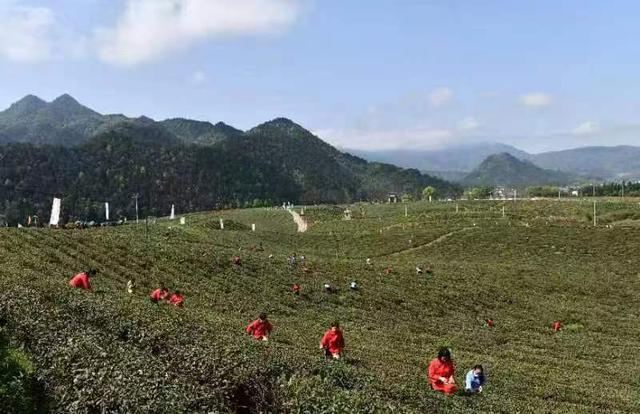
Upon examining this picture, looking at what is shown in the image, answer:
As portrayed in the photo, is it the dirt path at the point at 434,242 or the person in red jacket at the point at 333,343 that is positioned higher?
the person in red jacket at the point at 333,343

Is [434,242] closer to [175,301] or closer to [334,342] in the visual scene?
[175,301]

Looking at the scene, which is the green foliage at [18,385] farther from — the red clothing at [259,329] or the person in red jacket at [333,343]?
the person in red jacket at [333,343]

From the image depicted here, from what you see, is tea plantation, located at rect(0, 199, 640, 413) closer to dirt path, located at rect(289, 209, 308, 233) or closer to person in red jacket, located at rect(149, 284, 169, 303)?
person in red jacket, located at rect(149, 284, 169, 303)

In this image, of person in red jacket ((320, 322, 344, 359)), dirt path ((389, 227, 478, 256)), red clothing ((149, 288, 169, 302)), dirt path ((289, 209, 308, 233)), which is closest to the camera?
person in red jacket ((320, 322, 344, 359))

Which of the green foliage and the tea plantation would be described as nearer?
the green foliage

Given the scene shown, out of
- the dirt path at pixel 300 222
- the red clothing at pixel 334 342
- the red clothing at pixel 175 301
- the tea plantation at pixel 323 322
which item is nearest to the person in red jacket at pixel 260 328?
the tea plantation at pixel 323 322

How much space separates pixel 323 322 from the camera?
40.0 m

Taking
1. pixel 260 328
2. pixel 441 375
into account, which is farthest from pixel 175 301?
pixel 441 375

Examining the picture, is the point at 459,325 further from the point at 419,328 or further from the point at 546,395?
the point at 546,395

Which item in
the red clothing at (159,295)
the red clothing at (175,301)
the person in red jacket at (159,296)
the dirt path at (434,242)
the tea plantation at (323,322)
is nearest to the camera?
the tea plantation at (323,322)

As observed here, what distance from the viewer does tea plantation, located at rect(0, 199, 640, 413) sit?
1548cm

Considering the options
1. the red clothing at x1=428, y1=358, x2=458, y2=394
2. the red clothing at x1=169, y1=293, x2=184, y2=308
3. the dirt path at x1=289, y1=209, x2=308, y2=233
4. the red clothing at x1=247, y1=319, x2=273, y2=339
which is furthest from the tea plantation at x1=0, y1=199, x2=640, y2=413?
the dirt path at x1=289, y1=209, x2=308, y2=233

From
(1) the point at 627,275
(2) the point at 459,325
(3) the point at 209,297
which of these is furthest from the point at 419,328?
(1) the point at 627,275

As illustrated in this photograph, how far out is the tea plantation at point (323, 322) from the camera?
15.5 m
